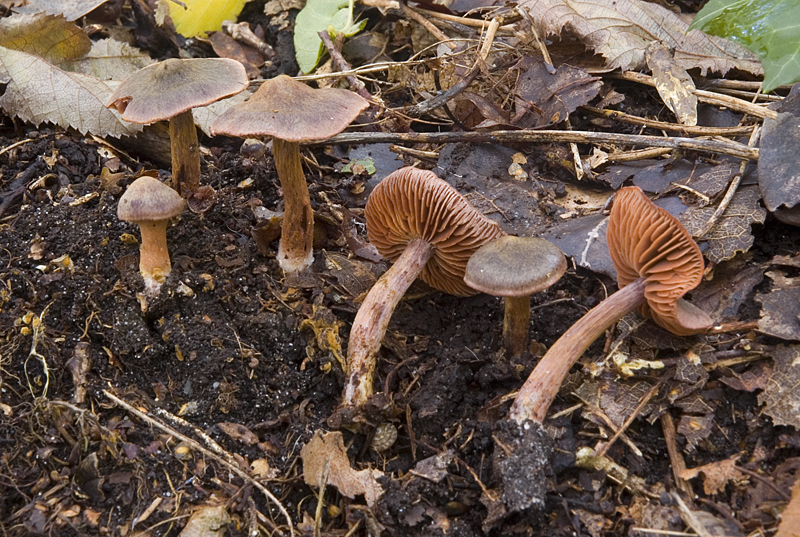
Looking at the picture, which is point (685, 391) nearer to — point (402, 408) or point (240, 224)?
point (402, 408)

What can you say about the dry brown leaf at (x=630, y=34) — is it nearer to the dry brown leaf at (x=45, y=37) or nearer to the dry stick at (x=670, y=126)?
the dry stick at (x=670, y=126)

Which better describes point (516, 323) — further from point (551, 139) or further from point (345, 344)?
point (551, 139)

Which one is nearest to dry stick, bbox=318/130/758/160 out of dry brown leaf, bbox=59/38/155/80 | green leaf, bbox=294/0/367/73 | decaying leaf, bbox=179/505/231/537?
green leaf, bbox=294/0/367/73

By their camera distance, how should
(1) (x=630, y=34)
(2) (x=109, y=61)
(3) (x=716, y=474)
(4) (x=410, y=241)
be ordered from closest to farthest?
(3) (x=716, y=474), (4) (x=410, y=241), (1) (x=630, y=34), (2) (x=109, y=61)

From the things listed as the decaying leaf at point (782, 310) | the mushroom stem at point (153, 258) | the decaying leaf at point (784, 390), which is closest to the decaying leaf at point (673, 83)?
the decaying leaf at point (782, 310)

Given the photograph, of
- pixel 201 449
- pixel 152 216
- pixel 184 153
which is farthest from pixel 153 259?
pixel 201 449

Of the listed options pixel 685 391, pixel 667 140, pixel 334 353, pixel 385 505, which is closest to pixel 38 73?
pixel 334 353
